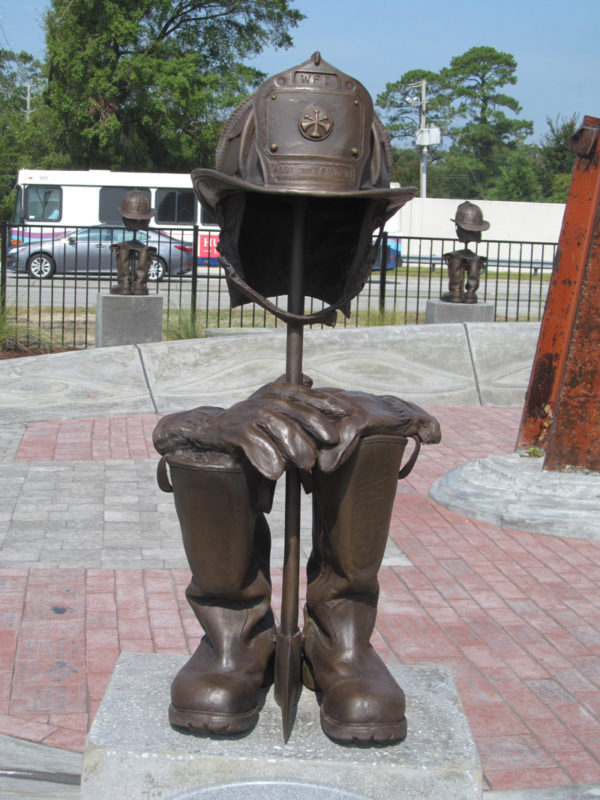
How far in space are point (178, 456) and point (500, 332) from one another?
24.3 feet

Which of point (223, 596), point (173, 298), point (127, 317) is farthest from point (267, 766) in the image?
point (173, 298)

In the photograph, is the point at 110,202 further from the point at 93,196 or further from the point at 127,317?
the point at 127,317

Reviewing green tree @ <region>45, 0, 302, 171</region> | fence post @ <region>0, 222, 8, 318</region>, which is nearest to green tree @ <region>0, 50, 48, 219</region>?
green tree @ <region>45, 0, 302, 171</region>

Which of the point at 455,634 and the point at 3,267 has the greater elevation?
the point at 3,267

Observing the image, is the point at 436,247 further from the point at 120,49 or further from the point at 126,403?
the point at 126,403

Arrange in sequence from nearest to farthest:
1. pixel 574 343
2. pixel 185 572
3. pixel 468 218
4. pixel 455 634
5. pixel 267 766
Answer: pixel 267 766 → pixel 455 634 → pixel 185 572 → pixel 574 343 → pixel 468 218

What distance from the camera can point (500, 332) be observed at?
9336mm

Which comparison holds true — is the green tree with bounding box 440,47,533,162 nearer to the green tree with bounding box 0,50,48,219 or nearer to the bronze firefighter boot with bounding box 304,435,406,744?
the green tree with bounding box 0,50,48,219

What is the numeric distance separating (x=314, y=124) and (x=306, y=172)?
0.38 ft

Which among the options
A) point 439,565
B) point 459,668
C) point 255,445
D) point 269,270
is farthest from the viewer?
point 439,565

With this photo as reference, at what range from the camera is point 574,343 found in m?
5.37

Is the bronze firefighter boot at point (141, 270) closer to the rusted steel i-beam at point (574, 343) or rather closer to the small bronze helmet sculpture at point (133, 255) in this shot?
the small bronze helmet sculpture at point (133, 255)

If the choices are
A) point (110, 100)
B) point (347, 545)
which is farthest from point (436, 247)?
point (347, 545)

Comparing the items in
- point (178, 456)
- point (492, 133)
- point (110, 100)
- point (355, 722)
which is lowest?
point (355, 722)
